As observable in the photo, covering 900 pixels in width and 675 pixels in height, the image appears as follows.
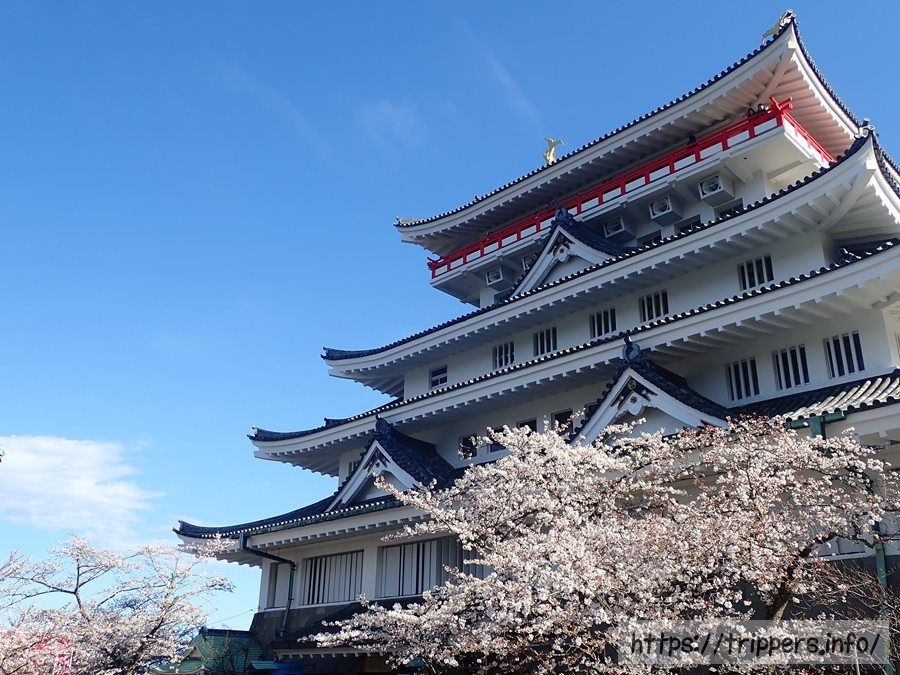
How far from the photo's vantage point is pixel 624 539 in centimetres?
1250

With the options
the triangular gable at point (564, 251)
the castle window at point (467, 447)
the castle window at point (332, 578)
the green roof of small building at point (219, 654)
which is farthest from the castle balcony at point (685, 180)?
the green roof of small building at point (219, 654)

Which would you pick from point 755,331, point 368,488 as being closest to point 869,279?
point 755,331

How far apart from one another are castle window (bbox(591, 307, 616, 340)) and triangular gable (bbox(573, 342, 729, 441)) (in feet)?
13.5

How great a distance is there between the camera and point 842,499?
1345 cm

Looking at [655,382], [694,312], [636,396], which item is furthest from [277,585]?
[694,312]

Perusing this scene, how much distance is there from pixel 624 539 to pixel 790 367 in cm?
832

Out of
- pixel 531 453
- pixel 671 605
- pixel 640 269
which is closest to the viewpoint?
pixel 671 605

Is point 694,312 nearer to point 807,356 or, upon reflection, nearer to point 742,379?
point 742,379

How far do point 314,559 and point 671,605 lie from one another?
16.0m

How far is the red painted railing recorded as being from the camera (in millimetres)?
22625

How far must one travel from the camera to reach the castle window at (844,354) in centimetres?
1755

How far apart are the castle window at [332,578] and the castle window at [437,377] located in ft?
21.3

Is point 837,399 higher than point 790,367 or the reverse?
the reverse

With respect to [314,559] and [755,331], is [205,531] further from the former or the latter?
[755,331]
